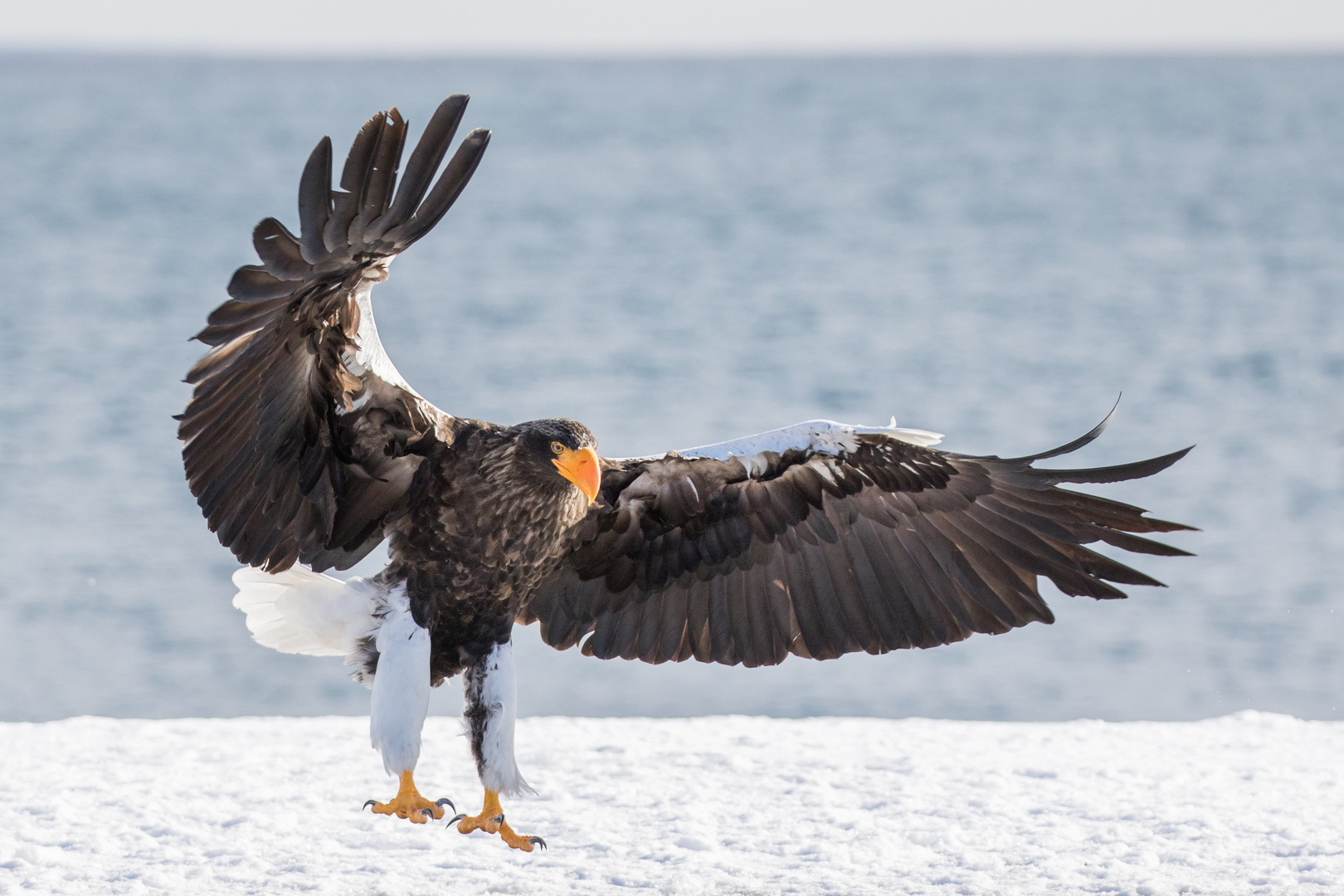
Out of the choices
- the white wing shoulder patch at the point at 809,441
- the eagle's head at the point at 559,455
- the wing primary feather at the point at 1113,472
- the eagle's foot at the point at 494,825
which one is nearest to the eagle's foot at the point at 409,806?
the eagle's foot at the point at 494,825

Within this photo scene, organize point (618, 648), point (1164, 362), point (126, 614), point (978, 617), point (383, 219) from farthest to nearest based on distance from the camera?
point (1164, 362), point (126, 614), point (618, 648), point (978, 617), point (383, 219)

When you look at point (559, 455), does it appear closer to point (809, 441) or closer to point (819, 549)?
point (809, 441)

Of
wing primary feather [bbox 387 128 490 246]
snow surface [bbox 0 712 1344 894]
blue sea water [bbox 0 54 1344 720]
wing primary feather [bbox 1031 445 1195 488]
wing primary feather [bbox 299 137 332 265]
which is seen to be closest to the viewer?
wing primary feather [bbox 299 137 332 265]

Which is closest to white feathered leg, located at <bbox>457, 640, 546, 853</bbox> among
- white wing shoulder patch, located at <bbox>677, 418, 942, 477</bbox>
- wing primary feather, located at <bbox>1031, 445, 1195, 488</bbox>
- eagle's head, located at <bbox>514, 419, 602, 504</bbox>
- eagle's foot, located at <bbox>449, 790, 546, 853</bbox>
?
eagle's foot, located at <bbox>449, 790, 546, 853</bbox>

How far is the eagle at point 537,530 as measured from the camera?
12.3 ft

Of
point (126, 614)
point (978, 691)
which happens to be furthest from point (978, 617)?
point (126, 614)

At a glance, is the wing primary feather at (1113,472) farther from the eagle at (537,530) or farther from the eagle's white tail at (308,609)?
the eagle's white tail at (308,609)

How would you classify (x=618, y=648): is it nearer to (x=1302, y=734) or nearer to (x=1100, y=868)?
(x=1100, y=868)

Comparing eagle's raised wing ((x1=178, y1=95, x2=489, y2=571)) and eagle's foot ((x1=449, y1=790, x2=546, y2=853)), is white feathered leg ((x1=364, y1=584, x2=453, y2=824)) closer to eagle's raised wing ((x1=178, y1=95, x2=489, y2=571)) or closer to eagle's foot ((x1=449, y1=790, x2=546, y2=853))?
eagle's foot ((x1=449, y1=790, x2=546, y2=853))

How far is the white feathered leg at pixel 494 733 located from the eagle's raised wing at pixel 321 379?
496 mm

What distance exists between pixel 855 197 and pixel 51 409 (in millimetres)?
Result: 18985

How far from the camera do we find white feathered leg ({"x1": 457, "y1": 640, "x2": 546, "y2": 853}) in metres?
4.11

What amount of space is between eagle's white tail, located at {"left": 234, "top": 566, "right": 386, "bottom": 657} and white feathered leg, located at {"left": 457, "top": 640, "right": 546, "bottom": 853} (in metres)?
0.34

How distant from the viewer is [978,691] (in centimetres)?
870
